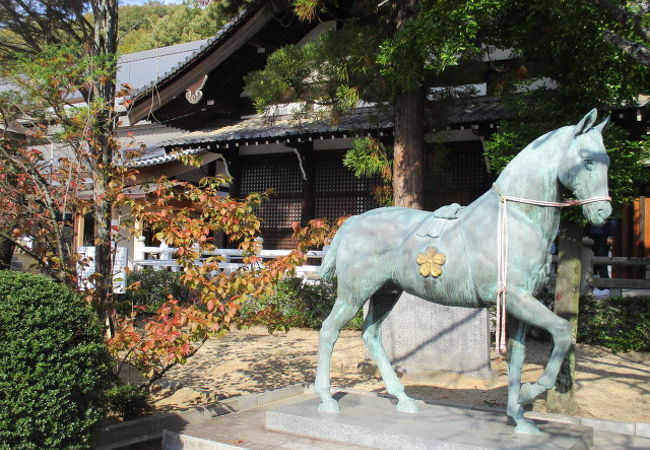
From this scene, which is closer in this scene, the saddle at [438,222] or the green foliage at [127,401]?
the saddle at [438,222]

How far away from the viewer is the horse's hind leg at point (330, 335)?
175 inches

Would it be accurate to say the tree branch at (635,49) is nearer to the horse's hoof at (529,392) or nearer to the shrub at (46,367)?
the horse's hoof at (529,392)

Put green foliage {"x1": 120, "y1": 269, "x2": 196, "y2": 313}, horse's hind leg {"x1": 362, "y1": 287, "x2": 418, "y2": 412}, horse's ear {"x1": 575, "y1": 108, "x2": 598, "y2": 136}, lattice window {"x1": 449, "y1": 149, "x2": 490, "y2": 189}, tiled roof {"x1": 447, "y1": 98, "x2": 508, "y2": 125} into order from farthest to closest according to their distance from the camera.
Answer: green foliage {"x1": 120, "y1": 269, "x2": 196, "y2": 313} → lattice window {"x1": 449, "y1": 149, "x2": 490, "y2": 189} → tiled roof {"x1": 447, "y1": 98, "x2": 508, "y2": 125} → horse's hind leg {"x1": 362, "y1": 287, "x2": 418, "y2": 412} → horse's ear {"x1": 575, "y1": 108, "x2": 598, "y2": 136}

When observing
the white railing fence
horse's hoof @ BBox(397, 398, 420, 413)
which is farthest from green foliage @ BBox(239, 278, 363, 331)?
horse's hoof @ BBox(397, 398, 420, 413)

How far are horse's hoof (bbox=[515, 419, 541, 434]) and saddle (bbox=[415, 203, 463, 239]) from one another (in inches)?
54.2

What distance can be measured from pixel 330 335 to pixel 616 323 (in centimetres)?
656

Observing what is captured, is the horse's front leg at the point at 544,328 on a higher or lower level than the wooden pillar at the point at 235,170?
lower

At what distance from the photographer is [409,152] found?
27.8 ft

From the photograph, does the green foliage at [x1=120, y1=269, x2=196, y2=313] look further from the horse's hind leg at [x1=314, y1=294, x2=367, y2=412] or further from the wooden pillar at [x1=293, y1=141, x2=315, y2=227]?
the horse's hind leg at [x1=314, y1=294, x2=367, y2=412]

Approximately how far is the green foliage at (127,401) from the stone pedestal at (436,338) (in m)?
3.51

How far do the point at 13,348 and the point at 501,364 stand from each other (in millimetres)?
6457

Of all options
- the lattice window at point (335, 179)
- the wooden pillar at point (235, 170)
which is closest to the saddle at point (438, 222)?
the lattice window at point (335, 179)

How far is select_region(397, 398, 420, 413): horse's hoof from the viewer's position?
174 inches

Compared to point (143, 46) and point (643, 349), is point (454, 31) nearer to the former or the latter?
point (643, 349)
